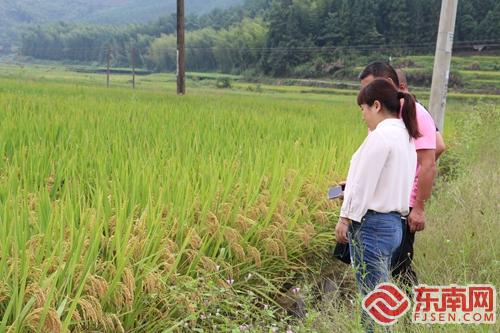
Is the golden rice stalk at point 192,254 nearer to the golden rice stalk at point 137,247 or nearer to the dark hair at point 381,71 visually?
the golden rice stalk at point 137,247

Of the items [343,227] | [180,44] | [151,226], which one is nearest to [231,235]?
[151,226]

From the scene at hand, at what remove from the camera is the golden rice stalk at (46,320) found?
161 cm

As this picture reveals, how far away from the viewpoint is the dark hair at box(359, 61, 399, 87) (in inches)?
101

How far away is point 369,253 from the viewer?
7.84ft

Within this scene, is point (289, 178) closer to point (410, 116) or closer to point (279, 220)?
point (279, 220)

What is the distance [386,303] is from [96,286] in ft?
4.26

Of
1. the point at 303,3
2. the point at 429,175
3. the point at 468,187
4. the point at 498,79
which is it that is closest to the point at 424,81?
the point at 498,79

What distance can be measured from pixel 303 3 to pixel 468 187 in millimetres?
56774

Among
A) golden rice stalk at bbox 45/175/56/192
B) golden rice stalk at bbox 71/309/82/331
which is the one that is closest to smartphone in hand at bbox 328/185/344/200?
golden rice stalk at bbox 71/309/82/331

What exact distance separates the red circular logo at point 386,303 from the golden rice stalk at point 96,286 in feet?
3.74

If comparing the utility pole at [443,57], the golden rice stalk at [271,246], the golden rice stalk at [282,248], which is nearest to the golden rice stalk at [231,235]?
the golden rice stalk at [271,246]

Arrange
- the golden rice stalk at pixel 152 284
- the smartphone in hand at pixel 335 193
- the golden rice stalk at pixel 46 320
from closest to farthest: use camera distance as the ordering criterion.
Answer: the golden rice stalk at pixel 46 320 < the golden rice stalk at pixel 152 284 < the smartphone in hand at pixel 335 193

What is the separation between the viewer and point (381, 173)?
228 cm

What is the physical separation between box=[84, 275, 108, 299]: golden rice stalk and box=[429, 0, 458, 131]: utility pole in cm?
440
